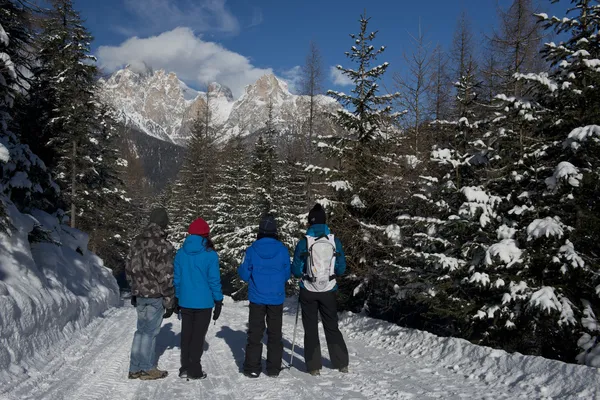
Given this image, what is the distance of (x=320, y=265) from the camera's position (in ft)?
19.1

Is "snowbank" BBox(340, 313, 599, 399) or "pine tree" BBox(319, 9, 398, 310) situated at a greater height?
"pine tree" BBox(319, 9, 398, 310)

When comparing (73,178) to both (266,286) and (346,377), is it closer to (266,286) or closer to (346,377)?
(266,286)

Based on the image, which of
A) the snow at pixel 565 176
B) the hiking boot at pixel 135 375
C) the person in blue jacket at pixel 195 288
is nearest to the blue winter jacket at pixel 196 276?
the person in blue jacket at pixel 195 288

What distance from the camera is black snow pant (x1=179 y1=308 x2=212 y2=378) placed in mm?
5387

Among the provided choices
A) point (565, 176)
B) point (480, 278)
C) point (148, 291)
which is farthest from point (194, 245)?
point (565, 176)

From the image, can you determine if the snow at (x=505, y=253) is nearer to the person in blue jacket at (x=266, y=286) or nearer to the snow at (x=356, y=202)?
the person in blue jacket at (x=266, y=286)

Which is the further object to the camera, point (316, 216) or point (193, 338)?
point (316, 216)

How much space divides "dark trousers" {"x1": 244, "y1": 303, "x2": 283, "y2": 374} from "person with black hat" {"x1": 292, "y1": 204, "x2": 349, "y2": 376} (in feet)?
1.30

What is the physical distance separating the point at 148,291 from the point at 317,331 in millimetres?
2285

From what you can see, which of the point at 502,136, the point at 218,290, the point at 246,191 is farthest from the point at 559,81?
the point at 246,191

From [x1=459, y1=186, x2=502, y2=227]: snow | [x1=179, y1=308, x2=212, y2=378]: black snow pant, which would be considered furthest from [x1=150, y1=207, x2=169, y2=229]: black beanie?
[x1=459, y1=186, x2=502, y2=227]: snow

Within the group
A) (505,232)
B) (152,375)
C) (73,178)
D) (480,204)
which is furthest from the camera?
(73,178)

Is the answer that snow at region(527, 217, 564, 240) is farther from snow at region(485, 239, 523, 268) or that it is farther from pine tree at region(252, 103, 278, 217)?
pine tree at region(252, 103, 278, 217)

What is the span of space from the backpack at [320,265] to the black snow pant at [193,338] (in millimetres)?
1429
